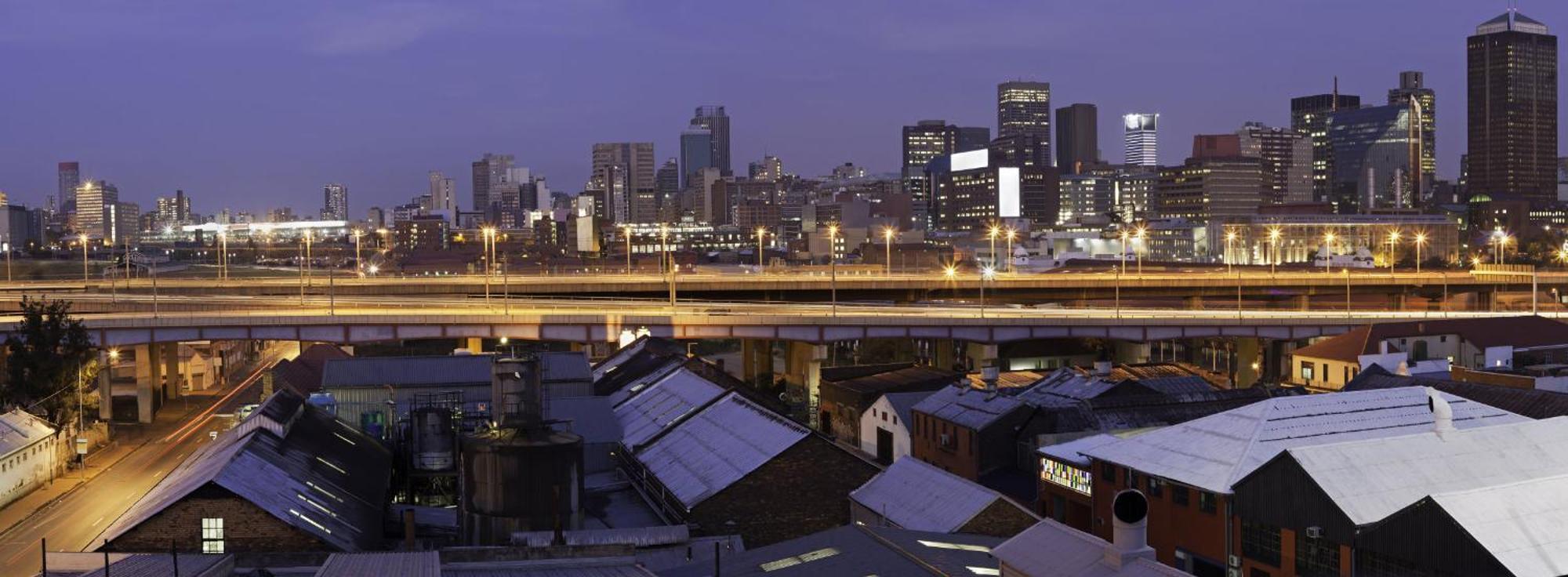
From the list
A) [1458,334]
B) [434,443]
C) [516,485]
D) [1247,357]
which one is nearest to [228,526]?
[516,485]

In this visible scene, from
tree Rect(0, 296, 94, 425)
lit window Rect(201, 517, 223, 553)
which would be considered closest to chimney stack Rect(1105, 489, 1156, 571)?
lit window Rect(201, 517, 223, 553)

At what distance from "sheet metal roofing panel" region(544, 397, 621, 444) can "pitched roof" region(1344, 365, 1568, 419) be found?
27.0m

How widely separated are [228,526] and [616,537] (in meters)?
9.42

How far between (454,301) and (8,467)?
172ft

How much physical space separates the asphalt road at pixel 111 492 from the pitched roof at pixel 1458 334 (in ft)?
180

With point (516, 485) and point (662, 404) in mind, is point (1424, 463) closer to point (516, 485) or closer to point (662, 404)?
point (516, 485)

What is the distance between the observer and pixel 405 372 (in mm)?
64562

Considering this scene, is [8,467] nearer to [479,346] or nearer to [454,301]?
[479,346]

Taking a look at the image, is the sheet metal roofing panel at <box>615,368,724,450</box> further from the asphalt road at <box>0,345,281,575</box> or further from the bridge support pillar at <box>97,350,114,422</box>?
the bridge support pillar at <box>97,350,114,422</box>

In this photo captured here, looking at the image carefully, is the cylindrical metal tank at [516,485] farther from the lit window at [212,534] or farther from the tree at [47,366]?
the tree at [47,366]

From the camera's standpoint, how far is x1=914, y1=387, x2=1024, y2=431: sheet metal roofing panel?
171 ft

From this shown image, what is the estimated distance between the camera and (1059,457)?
44906 millimetres

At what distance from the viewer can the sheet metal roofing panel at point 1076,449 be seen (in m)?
44.1

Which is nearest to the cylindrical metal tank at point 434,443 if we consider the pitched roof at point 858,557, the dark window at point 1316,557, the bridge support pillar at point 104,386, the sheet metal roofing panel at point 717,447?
the sheet metal roofing panel at point 717,447
